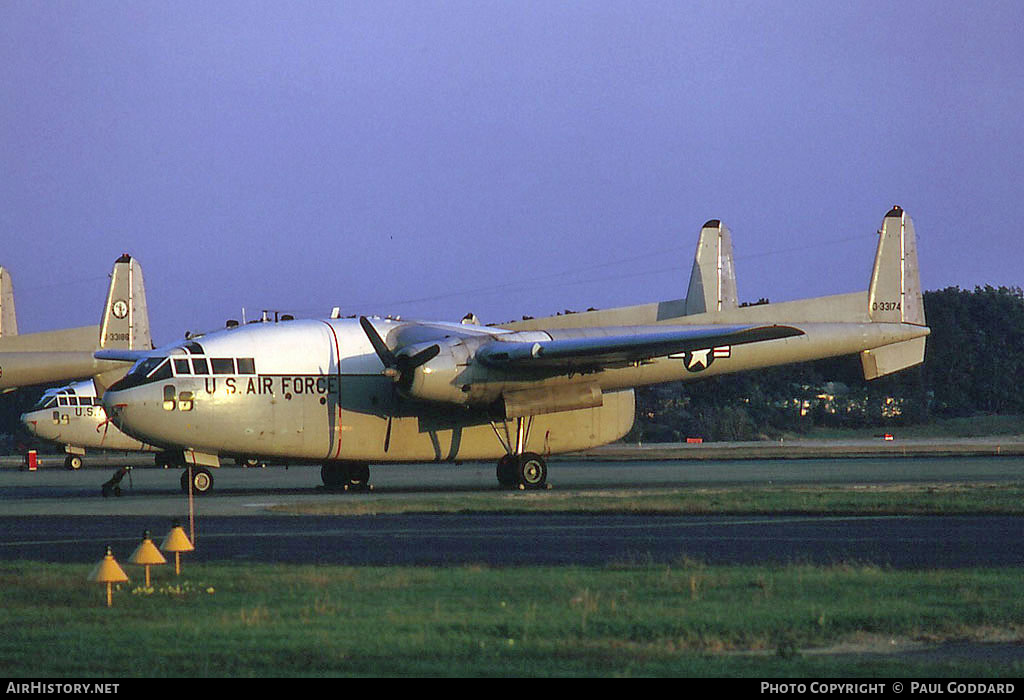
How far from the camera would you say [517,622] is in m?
11.1

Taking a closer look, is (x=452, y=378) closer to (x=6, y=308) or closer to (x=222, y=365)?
(x=222, y=365)

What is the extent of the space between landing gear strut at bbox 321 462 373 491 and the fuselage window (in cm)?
415

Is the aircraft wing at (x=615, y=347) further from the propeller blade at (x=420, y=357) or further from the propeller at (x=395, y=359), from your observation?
Answer: the propeller at (x=395, y=359)

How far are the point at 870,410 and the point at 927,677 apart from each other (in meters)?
84.6

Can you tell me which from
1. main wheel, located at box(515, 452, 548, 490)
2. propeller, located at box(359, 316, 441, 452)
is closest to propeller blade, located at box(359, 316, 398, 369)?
propeller, located at box(359, 316, 441, 452)

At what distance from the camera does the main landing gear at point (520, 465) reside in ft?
109

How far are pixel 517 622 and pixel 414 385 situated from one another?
2011 cm

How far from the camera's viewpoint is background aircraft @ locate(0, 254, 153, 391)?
154 feet

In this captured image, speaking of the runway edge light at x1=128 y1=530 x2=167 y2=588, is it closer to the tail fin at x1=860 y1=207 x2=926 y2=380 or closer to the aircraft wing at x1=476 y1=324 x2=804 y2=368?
the aircraft wing at x1=476 y1=324 x2=804 y2=368

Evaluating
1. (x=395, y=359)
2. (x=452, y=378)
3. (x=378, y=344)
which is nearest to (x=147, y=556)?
(x=452, y=378)

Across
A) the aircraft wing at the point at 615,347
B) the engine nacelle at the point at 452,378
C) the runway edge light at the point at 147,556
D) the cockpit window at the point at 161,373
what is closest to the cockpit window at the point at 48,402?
the cockpit window at the point at 161,373

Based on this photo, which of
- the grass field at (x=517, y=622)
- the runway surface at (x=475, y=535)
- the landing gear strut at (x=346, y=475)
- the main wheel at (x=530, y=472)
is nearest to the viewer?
the grass field at (x=517, y=622)

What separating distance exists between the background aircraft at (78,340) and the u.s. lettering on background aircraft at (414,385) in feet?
40.5

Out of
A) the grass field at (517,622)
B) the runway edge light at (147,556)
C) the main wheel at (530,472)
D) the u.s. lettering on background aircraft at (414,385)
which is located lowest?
the grass field at (517,622)
